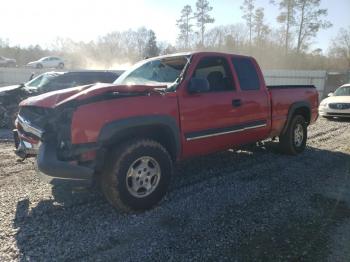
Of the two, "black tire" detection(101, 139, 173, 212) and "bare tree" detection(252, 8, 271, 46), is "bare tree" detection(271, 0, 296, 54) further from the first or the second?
"black tire" detection(101, 139, 173, 212)

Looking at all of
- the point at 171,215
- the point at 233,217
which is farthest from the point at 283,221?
the point at 171,215

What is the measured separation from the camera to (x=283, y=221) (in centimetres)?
382

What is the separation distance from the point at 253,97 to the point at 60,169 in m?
3.29

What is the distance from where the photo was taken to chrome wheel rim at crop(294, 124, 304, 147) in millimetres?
6887

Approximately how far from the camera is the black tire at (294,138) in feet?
21.8

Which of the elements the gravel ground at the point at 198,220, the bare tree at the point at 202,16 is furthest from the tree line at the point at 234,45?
the gravel ground at the point at 198,220

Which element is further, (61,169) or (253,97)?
(253,97)

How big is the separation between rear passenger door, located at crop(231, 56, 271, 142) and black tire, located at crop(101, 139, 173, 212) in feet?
5.82

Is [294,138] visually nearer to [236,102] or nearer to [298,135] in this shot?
[298,135]

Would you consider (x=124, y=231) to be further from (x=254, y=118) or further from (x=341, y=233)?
(x=254, y=118)

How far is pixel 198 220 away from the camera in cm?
380

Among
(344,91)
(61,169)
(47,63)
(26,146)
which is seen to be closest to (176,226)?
(61,169)

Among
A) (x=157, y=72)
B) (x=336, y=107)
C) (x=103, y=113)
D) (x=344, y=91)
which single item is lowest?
(x=336, y=107)

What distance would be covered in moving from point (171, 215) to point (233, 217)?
721 mm
